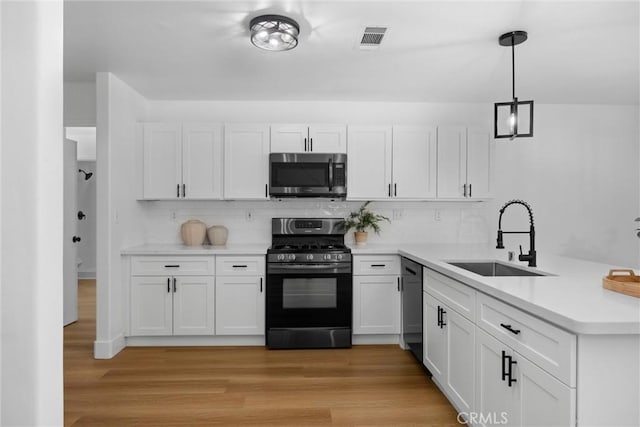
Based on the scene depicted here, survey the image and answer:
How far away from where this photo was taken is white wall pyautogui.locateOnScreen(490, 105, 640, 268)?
430 cm

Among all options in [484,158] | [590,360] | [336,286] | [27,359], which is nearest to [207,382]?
[336,286]

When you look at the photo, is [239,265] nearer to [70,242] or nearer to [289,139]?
[289,139]

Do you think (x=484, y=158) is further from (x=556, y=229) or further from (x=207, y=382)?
(x=207, y=382)

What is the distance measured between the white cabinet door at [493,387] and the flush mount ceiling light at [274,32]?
207 centimetres

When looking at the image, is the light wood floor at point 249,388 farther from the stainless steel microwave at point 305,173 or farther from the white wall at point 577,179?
the white wall at point 577,179

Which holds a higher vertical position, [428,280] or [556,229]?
[556,229]

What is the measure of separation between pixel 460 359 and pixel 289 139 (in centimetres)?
251

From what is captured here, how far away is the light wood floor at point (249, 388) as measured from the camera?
2.32 metres

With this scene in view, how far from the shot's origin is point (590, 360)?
1300 millimetres

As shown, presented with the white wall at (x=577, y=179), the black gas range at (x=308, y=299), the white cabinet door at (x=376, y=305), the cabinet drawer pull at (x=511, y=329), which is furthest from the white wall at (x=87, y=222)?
the cabinet drawer pull at (x=511, y=329)

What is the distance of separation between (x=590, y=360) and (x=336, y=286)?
7.71ft

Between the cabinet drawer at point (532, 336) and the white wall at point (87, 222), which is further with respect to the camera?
the white wall at point (87, 222)

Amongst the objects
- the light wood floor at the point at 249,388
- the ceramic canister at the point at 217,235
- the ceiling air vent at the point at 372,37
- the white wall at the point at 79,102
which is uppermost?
the ceiling air vent at the point at 372,37

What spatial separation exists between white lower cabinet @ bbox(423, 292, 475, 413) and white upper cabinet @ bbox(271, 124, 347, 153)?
176 centimetres
